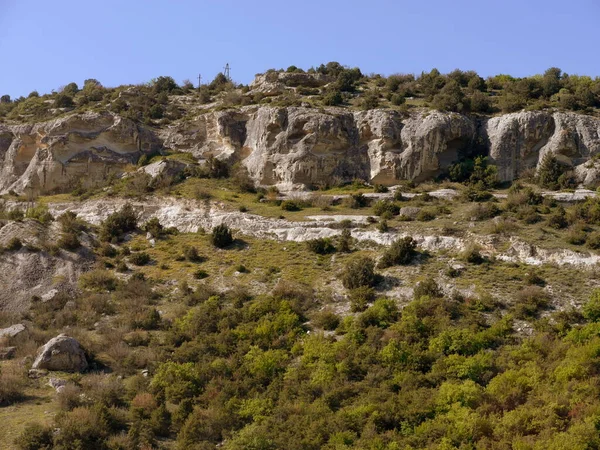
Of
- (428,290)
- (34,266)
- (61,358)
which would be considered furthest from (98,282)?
(428,290)

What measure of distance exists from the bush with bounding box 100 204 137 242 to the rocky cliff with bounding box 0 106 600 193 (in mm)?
7353

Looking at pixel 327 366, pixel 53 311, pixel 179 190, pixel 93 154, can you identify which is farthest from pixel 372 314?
pixel 93 154

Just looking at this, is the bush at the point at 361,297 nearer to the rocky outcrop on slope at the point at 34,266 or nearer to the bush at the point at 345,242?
the bush at the point at 345,242

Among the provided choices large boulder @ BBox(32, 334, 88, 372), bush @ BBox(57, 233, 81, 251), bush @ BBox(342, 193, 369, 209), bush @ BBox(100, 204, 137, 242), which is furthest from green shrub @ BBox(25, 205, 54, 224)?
bush @ BBox(342, 193, 369, 209)

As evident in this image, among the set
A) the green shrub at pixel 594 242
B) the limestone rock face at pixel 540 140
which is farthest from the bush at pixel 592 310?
the limestone rock face at pixel 540 140

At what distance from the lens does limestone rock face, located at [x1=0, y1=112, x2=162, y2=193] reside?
4378 centimetres

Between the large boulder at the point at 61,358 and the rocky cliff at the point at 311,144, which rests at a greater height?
the rocky cliff at the point at 311,144

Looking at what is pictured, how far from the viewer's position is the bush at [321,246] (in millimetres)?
31734

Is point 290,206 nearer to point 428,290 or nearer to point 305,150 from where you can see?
point 305,150

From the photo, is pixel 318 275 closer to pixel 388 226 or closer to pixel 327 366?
pixel 388 226

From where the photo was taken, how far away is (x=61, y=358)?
2344 centimetres

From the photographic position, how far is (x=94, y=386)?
2153 centimetres

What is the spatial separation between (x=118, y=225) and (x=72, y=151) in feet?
34.6

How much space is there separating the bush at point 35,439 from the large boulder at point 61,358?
5022mm
